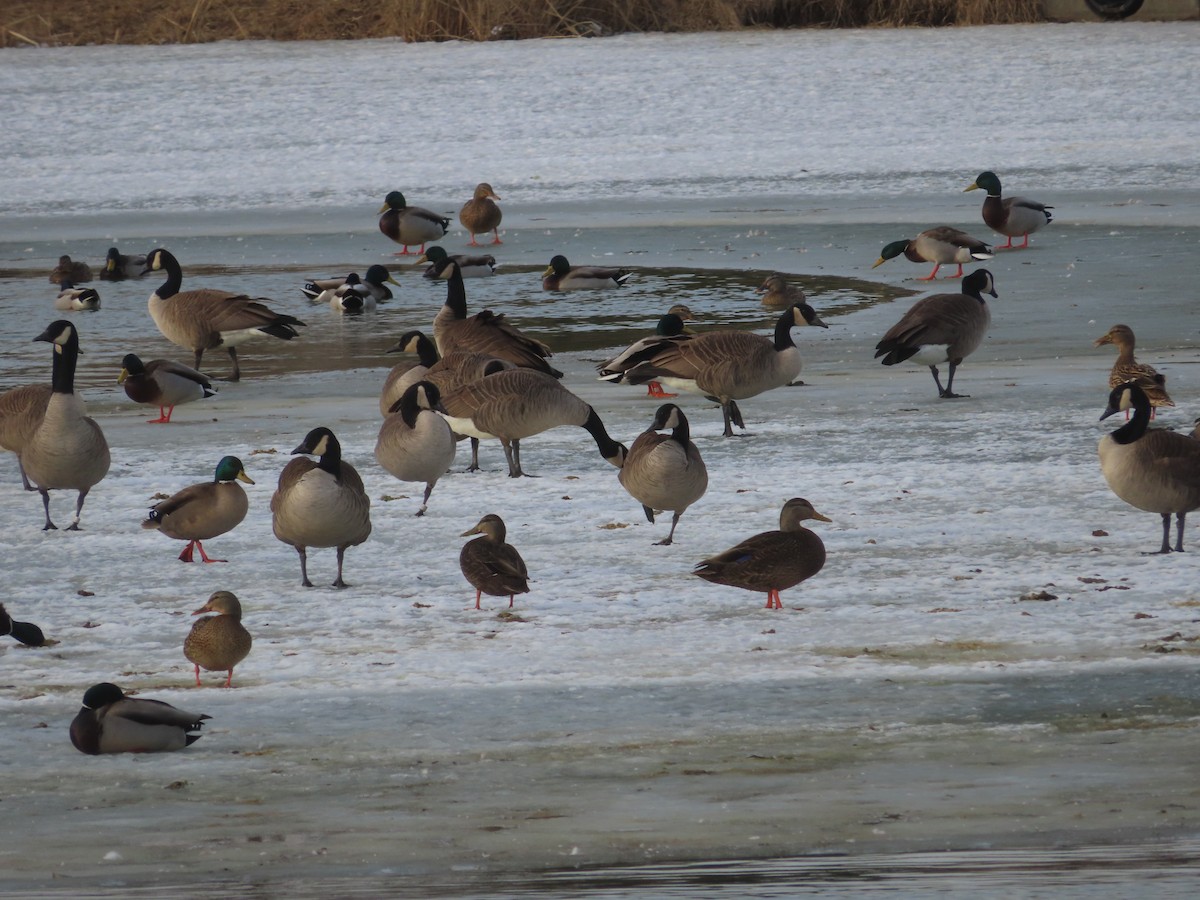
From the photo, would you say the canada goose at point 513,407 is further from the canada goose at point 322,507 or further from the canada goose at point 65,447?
the canada goose at point 65,447

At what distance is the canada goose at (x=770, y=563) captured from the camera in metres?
6.52

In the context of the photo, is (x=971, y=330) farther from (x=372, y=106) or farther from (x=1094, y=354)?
(x=372, y=106)

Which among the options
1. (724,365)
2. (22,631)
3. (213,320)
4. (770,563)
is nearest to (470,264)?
(213,320)

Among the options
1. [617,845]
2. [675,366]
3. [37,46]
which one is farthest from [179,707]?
[37,46]

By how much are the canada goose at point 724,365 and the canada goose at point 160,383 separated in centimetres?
287

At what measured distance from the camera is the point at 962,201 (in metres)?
21.1

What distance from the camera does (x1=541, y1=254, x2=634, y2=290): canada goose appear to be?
15422 millimetres

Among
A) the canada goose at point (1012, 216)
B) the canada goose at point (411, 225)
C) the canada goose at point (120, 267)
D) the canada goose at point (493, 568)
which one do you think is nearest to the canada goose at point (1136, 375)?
the canada goose at point (493, 568)

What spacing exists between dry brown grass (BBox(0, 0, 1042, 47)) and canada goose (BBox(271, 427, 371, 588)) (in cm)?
2961

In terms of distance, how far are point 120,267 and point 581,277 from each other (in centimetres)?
480

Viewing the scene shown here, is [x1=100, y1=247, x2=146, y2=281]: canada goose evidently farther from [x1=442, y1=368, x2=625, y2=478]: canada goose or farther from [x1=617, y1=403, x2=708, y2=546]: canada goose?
[x1=617, y1=403, x2=708, y2=546]: canada goose

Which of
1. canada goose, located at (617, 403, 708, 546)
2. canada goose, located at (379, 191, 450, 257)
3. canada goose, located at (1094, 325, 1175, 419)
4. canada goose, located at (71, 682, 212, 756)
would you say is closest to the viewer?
canada goose, located at (71, 682, 212, 756)

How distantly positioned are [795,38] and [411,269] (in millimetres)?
17796

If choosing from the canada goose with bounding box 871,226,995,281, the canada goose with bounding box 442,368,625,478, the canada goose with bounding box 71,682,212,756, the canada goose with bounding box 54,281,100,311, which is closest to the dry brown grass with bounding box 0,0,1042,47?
the canada goose with bounding box 871,226,995,281
